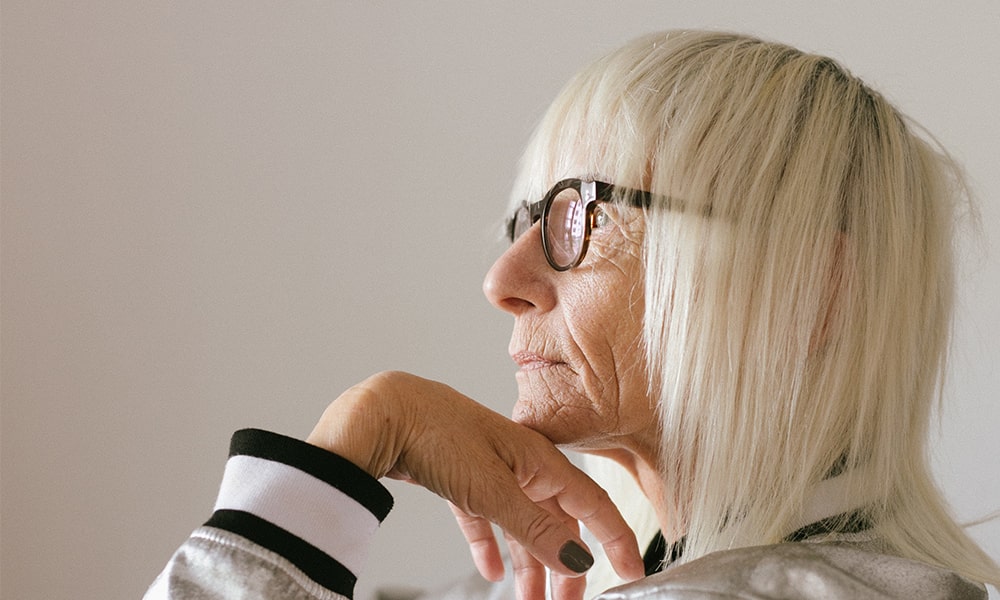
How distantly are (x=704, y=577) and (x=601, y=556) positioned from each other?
24.8 inches

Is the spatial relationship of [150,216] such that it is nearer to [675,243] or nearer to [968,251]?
[675,243]

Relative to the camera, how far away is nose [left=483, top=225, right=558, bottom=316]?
3.76 ft

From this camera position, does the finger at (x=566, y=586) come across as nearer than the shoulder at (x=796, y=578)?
No

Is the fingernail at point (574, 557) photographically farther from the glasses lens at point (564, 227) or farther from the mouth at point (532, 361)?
the glasses lens at point (564, 227)

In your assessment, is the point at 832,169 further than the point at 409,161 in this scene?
No

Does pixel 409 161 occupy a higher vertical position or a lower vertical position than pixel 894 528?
higher

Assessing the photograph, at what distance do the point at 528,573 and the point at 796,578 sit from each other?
0.41 metres

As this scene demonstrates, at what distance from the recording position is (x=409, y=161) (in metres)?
2.05

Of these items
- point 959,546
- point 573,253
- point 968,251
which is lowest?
→ point 959,546

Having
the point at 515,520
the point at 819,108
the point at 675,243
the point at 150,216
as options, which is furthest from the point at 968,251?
the point at 150,216

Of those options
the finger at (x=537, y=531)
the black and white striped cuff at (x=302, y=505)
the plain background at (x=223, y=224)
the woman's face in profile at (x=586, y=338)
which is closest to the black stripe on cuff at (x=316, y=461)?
the black and white striped cuff at (x=302, y=505)

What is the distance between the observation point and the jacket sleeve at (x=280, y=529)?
0.87m

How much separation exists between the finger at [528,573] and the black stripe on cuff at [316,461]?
315 millimetres

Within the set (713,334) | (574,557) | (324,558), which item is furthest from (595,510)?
(324,558)
